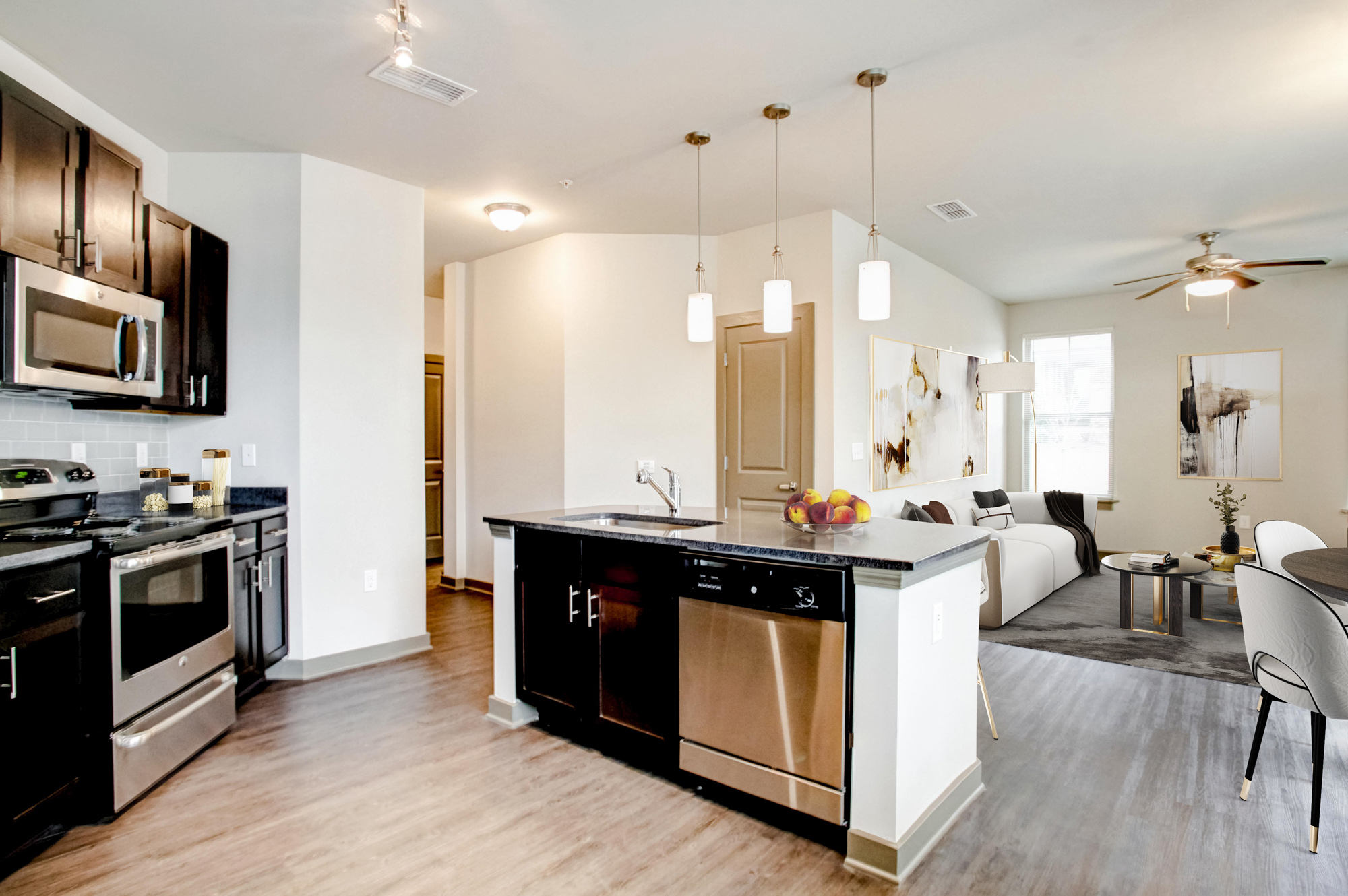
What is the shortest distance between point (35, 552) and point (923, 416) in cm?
563

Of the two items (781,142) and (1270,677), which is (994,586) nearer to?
(1270,677)

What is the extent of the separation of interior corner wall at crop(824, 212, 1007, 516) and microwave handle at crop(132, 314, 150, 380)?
3735 mm

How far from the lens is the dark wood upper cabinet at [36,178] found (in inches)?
94.7

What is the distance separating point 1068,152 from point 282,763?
15.5 feet

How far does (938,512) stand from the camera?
510 centimetres

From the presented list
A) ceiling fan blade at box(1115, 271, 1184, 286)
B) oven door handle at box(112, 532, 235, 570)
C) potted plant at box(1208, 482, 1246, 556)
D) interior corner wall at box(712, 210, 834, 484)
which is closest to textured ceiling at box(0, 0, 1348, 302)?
interior corner wall at box(712, 210, 834, 484)

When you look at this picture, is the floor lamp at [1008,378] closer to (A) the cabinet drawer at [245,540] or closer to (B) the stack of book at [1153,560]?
(B) the stack of book at [1153,560]

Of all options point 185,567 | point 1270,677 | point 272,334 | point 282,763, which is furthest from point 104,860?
point 1270,677

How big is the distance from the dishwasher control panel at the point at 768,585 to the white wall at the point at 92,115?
314cm

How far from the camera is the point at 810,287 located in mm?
4734

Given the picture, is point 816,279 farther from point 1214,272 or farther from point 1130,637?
point 1214,272

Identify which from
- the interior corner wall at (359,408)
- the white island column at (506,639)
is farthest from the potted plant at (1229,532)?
the interior corner wall at (359,408)

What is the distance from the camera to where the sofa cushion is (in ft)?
19.0

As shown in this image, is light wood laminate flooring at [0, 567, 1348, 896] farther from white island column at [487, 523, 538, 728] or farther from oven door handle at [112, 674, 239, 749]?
oven door handle at [112, 674, 239, 749]
